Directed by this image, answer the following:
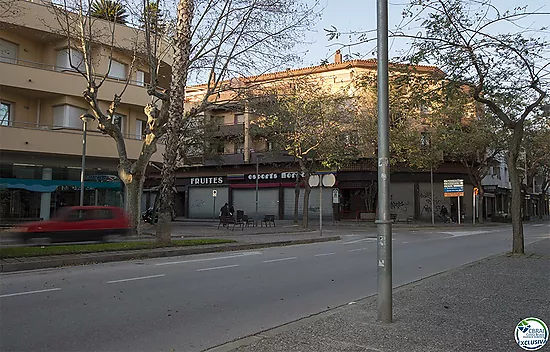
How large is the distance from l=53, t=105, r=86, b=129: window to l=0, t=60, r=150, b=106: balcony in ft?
2.85

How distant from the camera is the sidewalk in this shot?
16.5ft

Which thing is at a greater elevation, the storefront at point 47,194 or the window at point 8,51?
the window at point 8,51

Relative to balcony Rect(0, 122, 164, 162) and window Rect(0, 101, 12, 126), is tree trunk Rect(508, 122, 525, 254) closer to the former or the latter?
balcony Rect(0, 122, 164, 162)

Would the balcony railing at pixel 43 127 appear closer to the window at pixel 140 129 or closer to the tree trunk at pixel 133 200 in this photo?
the window at pixel 140 129

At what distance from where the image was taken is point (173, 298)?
8.14 meters

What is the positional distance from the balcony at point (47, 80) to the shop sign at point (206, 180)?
2362cm

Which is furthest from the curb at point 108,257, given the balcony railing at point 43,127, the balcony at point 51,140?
the balcony railing at point 43,127

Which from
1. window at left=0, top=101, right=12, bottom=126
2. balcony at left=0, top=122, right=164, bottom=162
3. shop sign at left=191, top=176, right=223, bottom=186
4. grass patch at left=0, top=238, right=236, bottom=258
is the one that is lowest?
grass patch at left=0, top=238, right=236, bottom=258

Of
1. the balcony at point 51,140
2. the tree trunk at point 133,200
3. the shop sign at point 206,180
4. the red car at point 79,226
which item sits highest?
the balcony at point 51,140

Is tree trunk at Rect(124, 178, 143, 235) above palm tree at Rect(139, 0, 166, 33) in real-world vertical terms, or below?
below

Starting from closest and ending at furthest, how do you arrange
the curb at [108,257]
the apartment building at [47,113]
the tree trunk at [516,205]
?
1. the curb at [108,257]
2. the tree trunk at [516,205]
3. the apartment building at [47,113]

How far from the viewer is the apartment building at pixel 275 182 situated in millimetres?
42594

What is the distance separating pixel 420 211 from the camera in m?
43.2

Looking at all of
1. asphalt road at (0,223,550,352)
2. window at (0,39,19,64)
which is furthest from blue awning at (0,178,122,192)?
asphalt road at (0,223,550,352)
